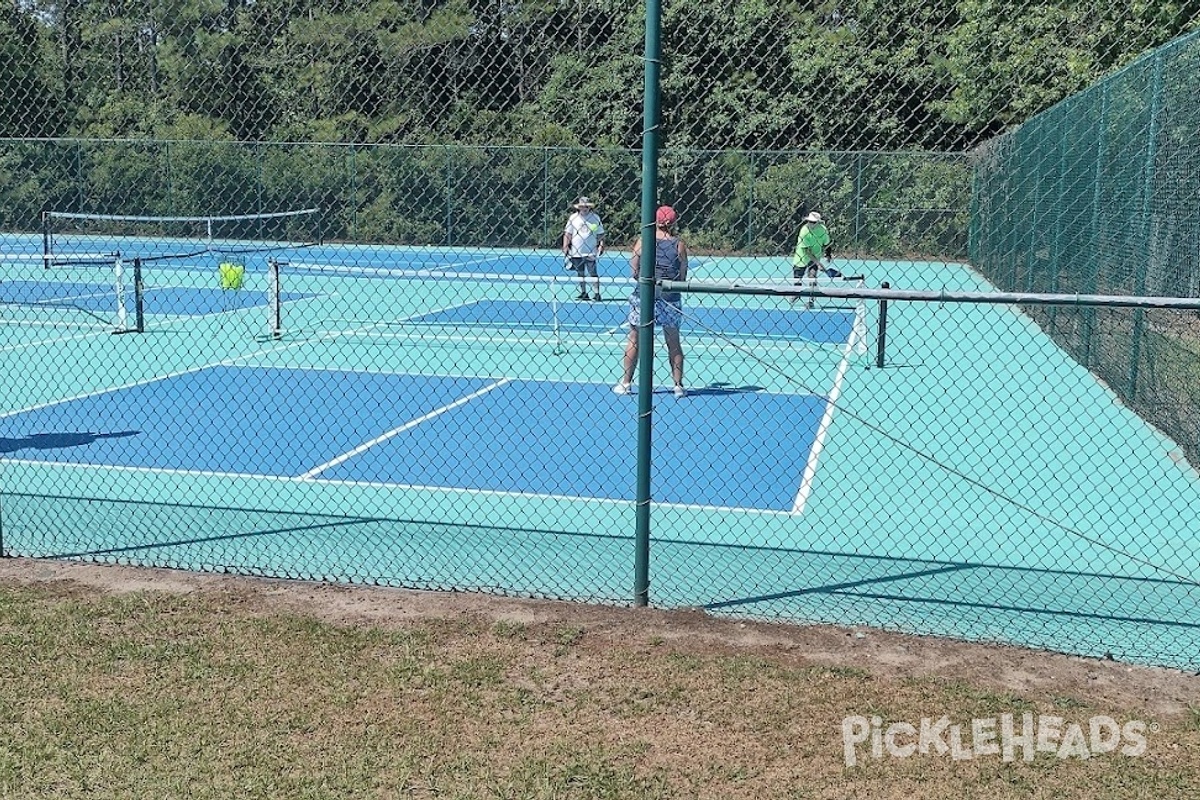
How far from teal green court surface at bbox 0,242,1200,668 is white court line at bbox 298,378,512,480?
0.11 feet

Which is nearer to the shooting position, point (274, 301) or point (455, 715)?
point (455, 715)

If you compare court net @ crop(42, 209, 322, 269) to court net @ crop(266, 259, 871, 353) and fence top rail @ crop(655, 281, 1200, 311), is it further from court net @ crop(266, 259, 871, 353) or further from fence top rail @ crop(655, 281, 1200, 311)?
fence top rail @ crop(655, 281, 1200, 311)

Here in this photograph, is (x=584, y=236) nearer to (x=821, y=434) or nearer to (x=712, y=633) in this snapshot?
(x=821, y=434)

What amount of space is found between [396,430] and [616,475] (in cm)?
214

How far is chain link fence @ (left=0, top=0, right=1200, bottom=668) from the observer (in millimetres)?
6496

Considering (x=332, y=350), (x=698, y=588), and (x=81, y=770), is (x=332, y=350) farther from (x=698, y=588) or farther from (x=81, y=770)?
(x=81, y=770)

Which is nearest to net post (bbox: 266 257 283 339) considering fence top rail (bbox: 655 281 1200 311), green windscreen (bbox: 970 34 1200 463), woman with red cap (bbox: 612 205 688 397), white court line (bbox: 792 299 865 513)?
woman with red cap (bbox: 612 205 688 397)

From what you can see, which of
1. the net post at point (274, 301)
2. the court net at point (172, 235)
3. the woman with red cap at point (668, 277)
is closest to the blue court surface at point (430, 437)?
the woman with red cap at point (668, 277)

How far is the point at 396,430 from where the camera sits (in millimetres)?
9797

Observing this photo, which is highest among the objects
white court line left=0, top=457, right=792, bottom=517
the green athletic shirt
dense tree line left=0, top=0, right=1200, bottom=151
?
dense tree line left=0, top=0, right=1200, bottom=151

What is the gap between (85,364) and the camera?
12.9 m

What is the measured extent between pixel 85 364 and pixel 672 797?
1061cm

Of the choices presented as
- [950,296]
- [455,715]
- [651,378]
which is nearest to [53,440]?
[651,378]

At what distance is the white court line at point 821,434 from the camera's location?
311 inches
